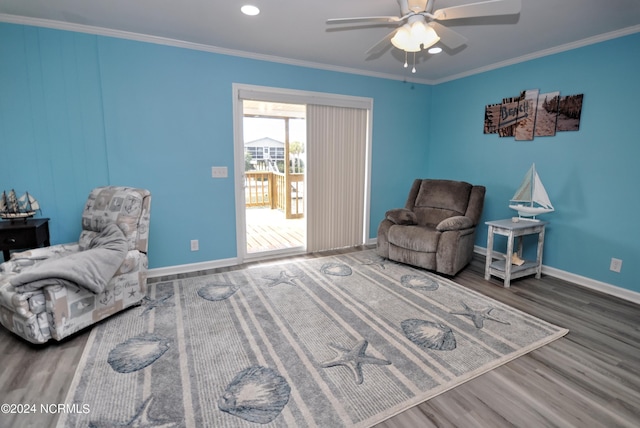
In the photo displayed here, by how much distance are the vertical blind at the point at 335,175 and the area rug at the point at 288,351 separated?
1.21 meters

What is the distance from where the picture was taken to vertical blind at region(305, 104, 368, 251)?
412 centimetres

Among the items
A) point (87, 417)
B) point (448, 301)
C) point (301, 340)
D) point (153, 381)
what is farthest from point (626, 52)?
point (87, 417)

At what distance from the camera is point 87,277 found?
2121 millimetres

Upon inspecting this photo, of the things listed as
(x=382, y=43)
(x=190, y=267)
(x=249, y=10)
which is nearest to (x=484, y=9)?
(x=382, y=43)

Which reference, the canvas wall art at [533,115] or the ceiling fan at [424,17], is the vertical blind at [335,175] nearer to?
the canvas wall art at [533,115]

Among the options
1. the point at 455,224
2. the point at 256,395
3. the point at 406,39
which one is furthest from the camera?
the point at 455,224

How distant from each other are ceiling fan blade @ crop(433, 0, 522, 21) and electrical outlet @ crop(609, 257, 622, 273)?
2.61 metres

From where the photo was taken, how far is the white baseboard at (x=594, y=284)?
9.68ft

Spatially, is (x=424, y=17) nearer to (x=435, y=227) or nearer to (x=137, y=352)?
(x=435, y=227)

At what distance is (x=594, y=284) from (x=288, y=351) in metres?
3.17

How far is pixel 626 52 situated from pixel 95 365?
4.89 metres

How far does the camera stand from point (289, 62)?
3738 millimetres

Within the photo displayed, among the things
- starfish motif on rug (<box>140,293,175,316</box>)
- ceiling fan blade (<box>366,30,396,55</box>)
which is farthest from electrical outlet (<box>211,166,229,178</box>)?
ceiling fan blade (<box>366,30,396,55</box>)

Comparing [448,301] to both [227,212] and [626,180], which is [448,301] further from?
[227,212]
